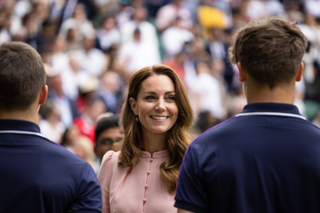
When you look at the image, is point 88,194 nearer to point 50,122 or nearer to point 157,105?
point 157,105

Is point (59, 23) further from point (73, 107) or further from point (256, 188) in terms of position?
point (256, 188)

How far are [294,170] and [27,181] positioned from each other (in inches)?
48.4

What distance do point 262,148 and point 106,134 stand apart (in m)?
2.38

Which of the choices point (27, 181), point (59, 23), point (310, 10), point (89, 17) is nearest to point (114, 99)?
point (59, 23)

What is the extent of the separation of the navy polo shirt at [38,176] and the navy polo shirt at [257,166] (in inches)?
19.7

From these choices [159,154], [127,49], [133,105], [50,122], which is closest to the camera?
[159,154]

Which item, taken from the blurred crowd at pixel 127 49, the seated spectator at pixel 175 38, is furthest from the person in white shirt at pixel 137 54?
the seated spectator at pixel 175 38

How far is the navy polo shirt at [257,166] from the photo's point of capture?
1979mm

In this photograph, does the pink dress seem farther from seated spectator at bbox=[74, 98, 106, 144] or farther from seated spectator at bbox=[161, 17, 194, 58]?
seated spectator at bbox=[161, 17, 194, 58]

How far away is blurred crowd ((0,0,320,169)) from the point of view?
9250 millimetres

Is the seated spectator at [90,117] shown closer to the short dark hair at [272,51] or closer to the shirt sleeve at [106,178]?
the shirt sleeve at [106,178]

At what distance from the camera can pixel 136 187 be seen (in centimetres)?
310

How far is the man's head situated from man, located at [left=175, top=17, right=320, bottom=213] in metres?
2.14

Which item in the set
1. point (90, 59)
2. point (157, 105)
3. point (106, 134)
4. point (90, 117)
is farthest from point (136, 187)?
point (90, 59)
